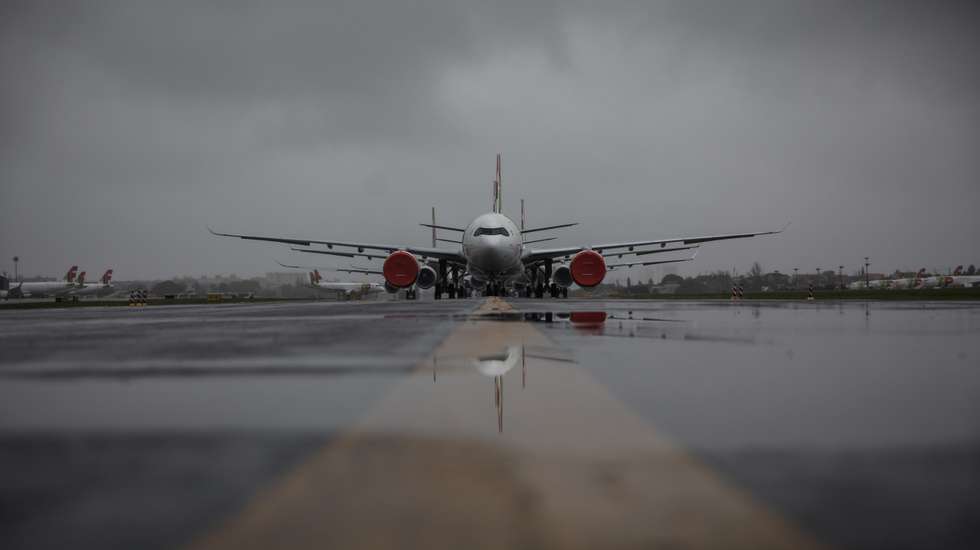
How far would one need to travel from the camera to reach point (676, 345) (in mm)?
5465

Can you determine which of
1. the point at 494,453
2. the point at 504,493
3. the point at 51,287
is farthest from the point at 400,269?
the point at 51,287

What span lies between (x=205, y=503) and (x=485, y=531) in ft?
2.57

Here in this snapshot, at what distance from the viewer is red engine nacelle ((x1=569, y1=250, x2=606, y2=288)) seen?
2162 cm

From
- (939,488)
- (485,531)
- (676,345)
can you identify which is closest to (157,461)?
(485,531)

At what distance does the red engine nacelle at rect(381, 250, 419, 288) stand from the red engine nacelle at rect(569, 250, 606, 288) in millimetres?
5967

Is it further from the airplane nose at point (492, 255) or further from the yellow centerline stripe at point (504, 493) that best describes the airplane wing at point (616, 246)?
the yellow centerline stripe at point (504, 493)

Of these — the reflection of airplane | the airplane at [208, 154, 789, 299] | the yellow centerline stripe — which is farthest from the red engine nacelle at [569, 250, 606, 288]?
the yellow centerline stripe

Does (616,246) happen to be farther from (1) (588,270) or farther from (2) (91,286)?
(2) (91,286)

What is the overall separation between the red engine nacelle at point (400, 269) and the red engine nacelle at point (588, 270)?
597cm

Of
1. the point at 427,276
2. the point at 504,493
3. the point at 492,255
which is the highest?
the point at 492,255

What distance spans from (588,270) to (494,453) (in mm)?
20109

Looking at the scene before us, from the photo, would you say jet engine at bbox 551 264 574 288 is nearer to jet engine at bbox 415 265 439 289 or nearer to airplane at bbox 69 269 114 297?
jet engine at bbox 415 265 439 289

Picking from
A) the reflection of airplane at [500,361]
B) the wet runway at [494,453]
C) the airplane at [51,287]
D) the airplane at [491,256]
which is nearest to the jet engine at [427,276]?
the airplane at [491,256]

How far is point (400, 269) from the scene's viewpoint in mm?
22078
